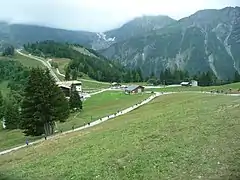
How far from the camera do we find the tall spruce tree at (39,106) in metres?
59.8

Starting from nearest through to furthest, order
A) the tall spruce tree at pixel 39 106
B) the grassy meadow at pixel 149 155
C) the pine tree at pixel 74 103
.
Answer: the grassy meadow at pixel 149 155
the tall spruce tree at pixel 39 106
the pine tree at pixel 74 103

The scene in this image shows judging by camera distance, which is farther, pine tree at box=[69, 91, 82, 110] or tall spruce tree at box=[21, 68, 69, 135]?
pine tree at box=[69, 91, 82, 110]

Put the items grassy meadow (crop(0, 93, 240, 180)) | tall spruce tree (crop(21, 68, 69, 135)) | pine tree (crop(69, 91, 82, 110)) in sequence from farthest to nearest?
pine tree (crop(69, 91, 82, 110)), tall spruce tree (crop(21, 68, 69, 135)), grassy meadow (crop(0, 93, 240, 180))

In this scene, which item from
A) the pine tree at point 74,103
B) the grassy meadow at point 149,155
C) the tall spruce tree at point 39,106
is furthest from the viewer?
the pine tree at point 74,103

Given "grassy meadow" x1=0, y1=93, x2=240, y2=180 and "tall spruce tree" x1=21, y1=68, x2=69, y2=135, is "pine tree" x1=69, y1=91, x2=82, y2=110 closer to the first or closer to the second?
"tall spruce tree" x1=21, y1=68, x2=69, y2=135

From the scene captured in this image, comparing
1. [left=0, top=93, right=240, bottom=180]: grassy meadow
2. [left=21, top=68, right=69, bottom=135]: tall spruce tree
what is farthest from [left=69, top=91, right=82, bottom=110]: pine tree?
[left=0, top=93, right=240, bottom=180]: grassy meadow

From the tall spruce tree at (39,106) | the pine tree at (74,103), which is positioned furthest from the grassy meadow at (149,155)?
the pine tree at (74,103)

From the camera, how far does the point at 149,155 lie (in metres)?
31.6

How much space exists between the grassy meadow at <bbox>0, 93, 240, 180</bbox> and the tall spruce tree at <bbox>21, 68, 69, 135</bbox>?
1635 cm

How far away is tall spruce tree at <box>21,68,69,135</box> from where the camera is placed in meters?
59.8

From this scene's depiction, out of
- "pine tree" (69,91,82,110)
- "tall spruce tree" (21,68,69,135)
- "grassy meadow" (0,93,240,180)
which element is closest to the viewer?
"grassy meadow" (0,93,240,180)

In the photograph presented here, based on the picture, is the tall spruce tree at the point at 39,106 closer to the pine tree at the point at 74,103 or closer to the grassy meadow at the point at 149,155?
the grassy meadow at the point at 149,155

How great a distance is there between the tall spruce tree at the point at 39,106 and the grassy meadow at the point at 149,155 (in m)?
16.3

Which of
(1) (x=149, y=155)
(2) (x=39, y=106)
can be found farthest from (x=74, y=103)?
(1) (x=149, y=155)
